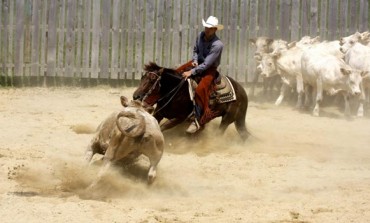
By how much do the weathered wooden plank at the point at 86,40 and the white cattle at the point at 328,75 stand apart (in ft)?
15.9

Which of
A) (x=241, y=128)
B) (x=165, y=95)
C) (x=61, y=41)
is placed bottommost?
(x=241, y=128)

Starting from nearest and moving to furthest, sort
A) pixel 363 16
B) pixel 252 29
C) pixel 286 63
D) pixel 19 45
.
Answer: pixel 286 63 → pixel 19 45 → pixel 252 29 → pixel 363 16

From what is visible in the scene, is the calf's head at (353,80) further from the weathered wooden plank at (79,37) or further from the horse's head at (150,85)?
the weathered wooden plank at (79,37)

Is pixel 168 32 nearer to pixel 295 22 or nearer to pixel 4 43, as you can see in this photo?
pixel 295 22

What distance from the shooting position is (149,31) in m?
17.0

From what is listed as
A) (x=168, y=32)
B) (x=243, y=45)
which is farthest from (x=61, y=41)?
(x=243, y=45)

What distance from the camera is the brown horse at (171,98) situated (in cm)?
1083

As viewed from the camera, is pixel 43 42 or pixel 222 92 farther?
pixel 43 42

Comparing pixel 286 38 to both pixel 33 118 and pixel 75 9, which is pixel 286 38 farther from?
pixel 33 118

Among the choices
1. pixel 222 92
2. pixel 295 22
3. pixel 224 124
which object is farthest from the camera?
pixel 295 22

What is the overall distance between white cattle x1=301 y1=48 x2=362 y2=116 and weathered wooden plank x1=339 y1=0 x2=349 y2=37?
1797 millimetres

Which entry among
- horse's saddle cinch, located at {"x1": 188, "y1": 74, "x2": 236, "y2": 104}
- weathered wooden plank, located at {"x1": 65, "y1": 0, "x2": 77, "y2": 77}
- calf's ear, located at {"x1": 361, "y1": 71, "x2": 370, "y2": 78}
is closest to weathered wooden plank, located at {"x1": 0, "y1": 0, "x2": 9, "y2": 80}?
weathered wooden plank, located at {"x1": 65, "y1": 0, "x2": 77, "y2": 77}

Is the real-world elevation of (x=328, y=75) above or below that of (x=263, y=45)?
below

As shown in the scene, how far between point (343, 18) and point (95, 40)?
579cm
